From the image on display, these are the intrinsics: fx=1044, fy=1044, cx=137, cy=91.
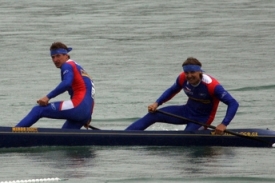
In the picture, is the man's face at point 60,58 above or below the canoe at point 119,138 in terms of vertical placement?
above

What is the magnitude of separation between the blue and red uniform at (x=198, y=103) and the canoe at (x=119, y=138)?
424 mm

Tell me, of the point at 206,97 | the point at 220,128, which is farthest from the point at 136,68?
the point at 220,128

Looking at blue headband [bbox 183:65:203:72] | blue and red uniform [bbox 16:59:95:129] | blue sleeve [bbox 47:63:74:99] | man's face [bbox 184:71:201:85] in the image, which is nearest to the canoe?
blue and red uniform [bbox 16:59:95:129]

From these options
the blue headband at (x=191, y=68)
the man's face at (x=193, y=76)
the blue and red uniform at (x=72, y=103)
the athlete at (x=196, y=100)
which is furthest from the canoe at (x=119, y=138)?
the blue headband at (x=191, y=68)

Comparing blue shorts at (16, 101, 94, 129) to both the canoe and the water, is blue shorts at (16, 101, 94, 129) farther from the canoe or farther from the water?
the water

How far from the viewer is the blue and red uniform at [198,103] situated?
56.2 feet

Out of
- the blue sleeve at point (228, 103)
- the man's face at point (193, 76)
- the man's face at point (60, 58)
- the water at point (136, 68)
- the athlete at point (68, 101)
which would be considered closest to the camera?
the water at point (136, 68)

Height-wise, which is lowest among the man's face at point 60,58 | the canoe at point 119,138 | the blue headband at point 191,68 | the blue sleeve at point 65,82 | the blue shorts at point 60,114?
the canoe at point 119,138

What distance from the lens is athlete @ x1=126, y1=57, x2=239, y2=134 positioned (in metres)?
17.1

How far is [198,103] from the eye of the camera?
17.8 metres

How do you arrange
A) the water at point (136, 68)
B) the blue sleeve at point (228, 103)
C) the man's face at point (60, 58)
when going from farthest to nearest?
the man's face at point (60, 58), the blue sleeve at point (228, 103), the water at point (136, 68)

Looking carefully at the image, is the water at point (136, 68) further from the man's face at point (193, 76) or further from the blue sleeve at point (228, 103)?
the man's face at point (193, 76)

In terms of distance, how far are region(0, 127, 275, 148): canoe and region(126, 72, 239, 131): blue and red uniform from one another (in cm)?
42

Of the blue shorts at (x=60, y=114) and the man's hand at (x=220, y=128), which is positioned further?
the blue shorts at (x=60, y=114)
